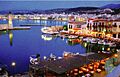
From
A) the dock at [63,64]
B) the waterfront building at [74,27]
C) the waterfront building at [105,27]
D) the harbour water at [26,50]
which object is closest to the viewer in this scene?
the dock at [63,64]

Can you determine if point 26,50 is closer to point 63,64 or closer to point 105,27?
point 105,27

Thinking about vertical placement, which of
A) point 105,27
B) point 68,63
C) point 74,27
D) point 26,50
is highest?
point 68,63

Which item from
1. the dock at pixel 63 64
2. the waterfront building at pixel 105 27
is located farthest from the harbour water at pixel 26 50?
the waterfront building at pixel 105 27

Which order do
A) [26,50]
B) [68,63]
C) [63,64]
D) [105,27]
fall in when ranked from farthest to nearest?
[105,27]
[26,50]
[68,63]
[63,64]

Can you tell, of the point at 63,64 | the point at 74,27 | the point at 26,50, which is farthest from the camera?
the point at 74,27

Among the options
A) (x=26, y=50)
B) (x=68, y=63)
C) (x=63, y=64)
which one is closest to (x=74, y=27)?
(x=26, y=50)

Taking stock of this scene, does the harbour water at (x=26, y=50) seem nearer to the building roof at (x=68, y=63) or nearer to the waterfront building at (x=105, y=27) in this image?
the building roof at (x=68, y=63)

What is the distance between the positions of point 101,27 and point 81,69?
11483mm

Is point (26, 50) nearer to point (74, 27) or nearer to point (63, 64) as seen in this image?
point (74, 27)

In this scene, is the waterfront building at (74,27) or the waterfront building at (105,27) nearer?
the waterfront building at (105,27)

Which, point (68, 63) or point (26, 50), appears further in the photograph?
point (26, 50)

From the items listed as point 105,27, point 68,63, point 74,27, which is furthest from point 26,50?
point 68,63

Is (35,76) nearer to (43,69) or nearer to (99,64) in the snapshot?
(43,69)

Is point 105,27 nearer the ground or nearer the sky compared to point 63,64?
nearer the ground
